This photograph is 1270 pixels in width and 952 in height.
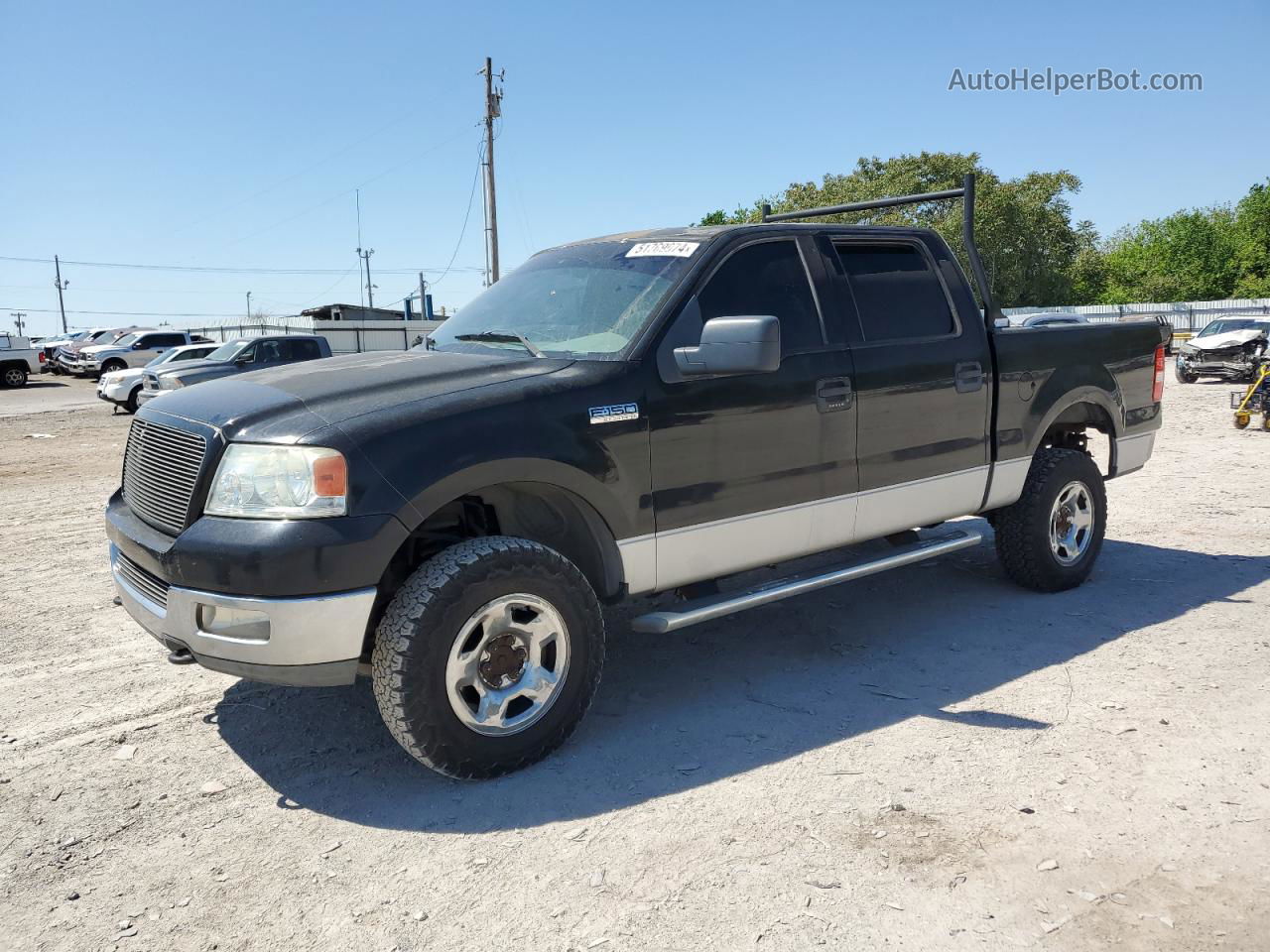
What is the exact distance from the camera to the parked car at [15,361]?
107 ft

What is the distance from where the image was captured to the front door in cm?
394

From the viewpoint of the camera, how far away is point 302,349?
20.3m

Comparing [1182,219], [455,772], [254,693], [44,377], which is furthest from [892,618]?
[1182,219]

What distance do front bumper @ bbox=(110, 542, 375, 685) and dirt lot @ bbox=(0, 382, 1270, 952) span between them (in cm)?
54

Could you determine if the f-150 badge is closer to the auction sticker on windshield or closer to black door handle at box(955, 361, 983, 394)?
the auction sticker on windshield

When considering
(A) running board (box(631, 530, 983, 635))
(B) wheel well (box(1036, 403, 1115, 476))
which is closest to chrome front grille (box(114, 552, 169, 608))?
(A) running board (box(631, 530, 983, 635))

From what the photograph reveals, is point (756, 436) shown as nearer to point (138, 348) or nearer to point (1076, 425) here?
point (1076, 425)

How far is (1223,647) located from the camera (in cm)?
479

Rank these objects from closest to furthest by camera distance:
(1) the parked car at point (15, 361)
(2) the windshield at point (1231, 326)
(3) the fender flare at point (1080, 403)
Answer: (3) the fender flare at point (1080, 403), (2) the windshield at point (1231, 326), (1) the parked car at point (15, 361)

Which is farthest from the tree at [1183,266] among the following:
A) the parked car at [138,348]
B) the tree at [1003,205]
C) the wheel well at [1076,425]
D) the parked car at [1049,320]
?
the wheel well at [1076,425]

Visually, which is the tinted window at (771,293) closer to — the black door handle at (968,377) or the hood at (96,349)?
the black door handle at (968,377)

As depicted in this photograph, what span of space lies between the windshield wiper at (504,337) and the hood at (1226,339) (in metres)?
22.8

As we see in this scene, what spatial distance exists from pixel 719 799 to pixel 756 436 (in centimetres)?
152

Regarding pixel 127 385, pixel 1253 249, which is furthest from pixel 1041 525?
pixel 1253 249
